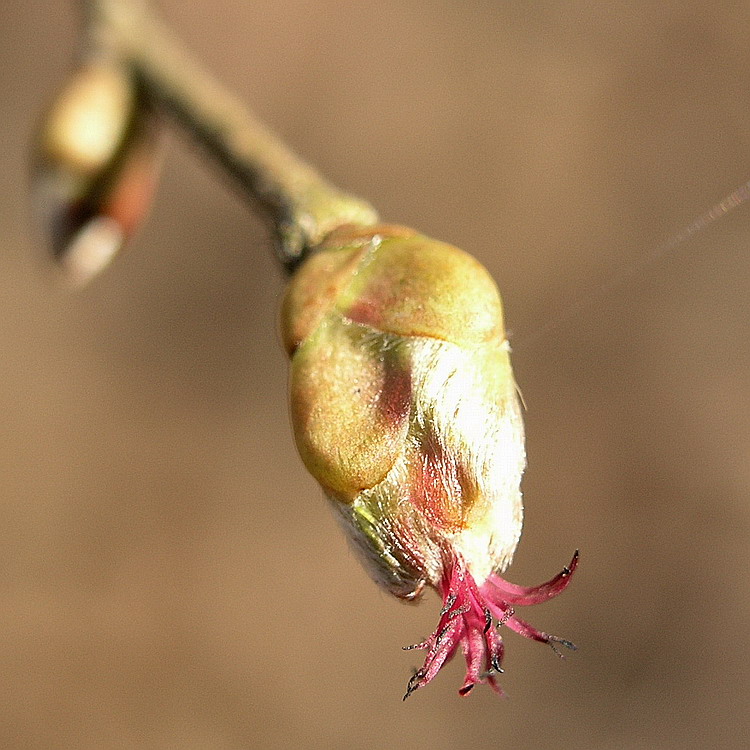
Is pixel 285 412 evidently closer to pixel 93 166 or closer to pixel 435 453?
pixel 93 166

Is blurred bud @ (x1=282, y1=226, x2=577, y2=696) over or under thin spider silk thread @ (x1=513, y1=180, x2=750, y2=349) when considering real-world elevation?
under

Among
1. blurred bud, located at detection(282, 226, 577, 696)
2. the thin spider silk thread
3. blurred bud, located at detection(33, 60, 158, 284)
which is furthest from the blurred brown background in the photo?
blurred bud, located at detection(282, 226, 577, 696)

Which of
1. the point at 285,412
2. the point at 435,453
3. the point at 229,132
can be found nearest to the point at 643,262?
the point at 285,412

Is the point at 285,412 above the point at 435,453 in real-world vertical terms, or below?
above

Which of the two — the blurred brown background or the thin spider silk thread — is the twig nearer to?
the blurred brown background

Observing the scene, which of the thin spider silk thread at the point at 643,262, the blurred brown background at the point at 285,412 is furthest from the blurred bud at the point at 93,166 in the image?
the thin spider silk thread at the point at 643,262

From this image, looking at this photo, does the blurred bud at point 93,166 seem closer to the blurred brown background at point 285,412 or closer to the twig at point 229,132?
the twig at point 229,132
